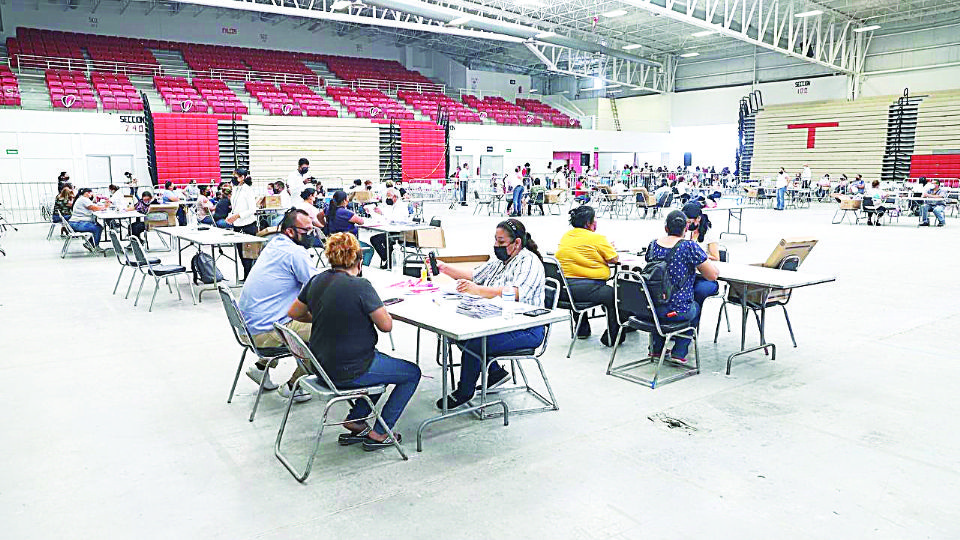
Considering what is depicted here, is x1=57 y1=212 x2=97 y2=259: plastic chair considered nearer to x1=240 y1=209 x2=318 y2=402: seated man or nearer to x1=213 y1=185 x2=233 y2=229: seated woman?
x1=213 y1=185 x2=233 y2=229: seated woman

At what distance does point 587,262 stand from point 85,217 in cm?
931

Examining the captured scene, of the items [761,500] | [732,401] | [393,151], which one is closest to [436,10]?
[393,151]

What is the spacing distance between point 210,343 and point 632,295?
3.58 m

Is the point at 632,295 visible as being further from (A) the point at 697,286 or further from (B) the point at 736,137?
(B) the point at 736,137

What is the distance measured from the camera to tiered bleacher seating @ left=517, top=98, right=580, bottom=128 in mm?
30672

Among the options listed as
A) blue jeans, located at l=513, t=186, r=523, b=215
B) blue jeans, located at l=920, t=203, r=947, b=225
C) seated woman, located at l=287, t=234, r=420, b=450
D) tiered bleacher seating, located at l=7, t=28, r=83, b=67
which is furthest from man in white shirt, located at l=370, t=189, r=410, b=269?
tiered bleacher seating, located at l=7, t=28, r=83, b=67

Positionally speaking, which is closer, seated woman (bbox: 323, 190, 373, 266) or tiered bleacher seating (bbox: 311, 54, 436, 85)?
seated woman (bbox: 323, 190, 373, 266)

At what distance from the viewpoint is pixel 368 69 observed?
29984mm

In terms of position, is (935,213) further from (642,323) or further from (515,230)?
(515,230)

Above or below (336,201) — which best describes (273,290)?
below

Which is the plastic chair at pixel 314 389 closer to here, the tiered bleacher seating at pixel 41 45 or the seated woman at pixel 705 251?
the seated woman at pixel 705 251

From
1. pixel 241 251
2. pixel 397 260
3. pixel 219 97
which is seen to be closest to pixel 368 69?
pixel 219 97

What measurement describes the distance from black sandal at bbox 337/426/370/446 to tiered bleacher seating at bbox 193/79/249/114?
66.6 ft

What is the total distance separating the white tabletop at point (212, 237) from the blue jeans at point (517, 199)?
10.3 metres
